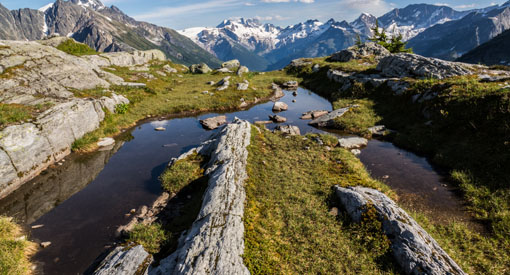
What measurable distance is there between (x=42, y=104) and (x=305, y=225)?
28660 mm

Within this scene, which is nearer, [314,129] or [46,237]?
[46,237]

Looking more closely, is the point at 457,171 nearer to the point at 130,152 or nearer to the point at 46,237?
the point at 46,237

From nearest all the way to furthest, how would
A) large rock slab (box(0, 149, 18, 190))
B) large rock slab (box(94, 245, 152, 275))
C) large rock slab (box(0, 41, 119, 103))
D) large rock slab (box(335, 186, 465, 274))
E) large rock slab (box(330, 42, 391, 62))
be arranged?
large rock slab (box(335, 186, 465, 274)) < large rock slab (box(94, 245, 152, 275)) < large rock slab (box(0, 149, 18, 190)) < large rock slab (box(0, 41, 119, 103)) < large rock slab (box(330, 42, 391, 62))

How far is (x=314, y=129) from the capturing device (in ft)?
94.4

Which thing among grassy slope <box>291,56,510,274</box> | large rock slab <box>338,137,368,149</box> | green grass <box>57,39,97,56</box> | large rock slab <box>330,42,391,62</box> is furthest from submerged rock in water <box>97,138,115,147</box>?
large rock slab <box>330,42,391,62</box>

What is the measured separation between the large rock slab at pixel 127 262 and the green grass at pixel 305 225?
4263mm

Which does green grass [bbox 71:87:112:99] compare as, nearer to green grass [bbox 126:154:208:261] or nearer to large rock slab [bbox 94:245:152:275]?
green grass [bbox 126:154:208:261]

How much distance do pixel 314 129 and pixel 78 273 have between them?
84.0ft

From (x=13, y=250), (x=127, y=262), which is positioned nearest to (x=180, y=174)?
(x=127, y=262)

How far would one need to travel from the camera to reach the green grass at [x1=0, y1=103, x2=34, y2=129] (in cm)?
1772

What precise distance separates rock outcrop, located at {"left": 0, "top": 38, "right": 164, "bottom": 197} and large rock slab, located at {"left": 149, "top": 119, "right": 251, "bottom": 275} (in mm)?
14714

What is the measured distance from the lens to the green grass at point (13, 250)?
9297 millimetres

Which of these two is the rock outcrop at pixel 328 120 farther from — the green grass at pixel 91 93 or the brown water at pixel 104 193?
the green grass at pixel 91 93

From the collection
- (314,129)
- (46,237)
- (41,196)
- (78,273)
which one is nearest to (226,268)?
(78,273)
